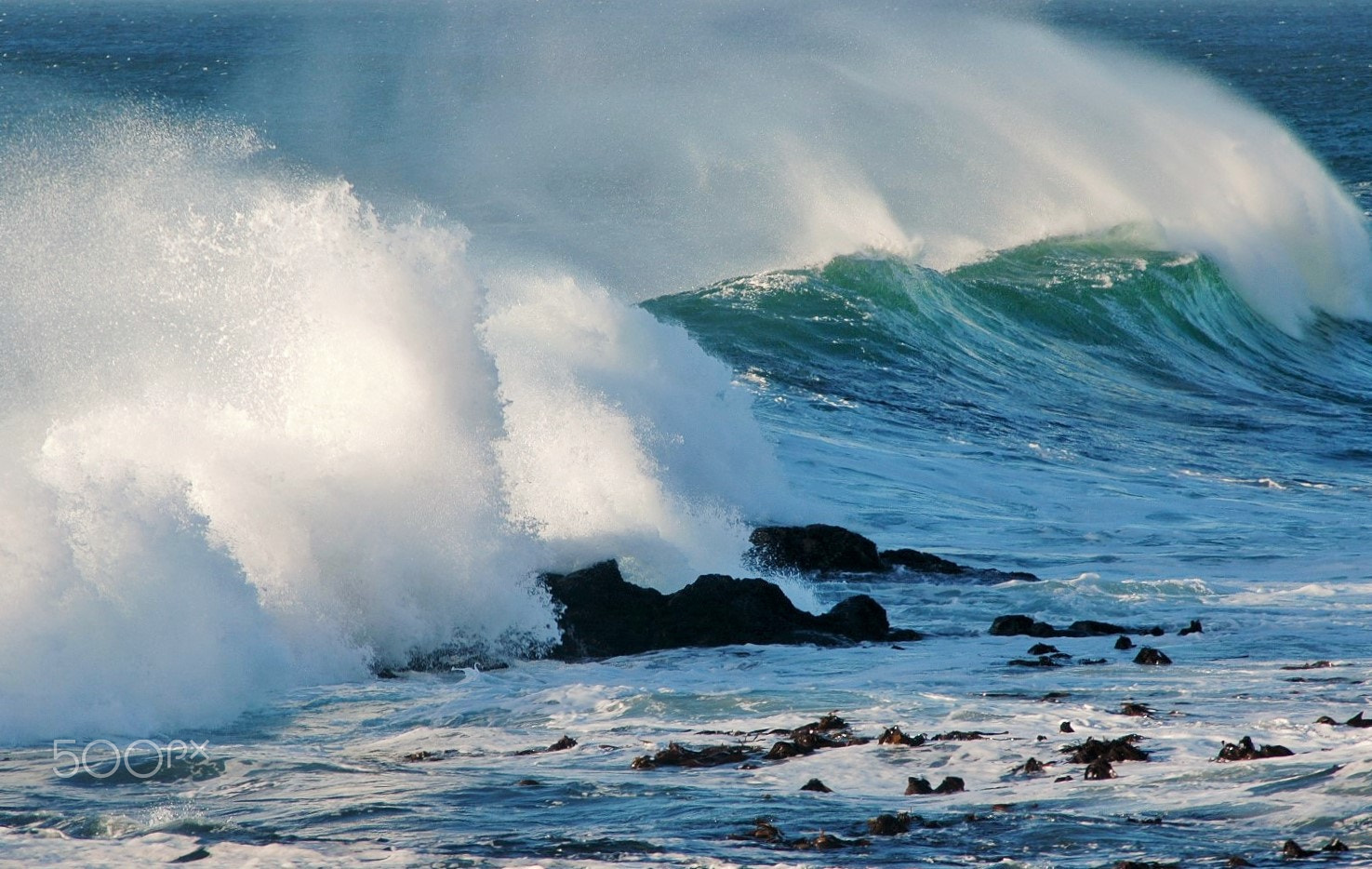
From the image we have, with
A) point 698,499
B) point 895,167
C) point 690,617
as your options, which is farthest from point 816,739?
point 895,167

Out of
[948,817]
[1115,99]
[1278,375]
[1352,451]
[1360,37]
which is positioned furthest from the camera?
[1360,37]

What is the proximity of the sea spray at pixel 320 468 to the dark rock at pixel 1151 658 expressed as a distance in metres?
3.80

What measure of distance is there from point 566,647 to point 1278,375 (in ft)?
63.1

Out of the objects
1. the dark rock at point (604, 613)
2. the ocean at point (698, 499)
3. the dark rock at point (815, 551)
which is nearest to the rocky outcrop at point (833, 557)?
the dark rock at point (815, 551)

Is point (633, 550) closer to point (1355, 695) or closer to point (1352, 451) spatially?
point (1355, 695)

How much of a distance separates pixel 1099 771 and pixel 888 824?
1256mm

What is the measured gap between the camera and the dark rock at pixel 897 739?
8.72 metres

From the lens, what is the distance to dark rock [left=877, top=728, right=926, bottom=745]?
872 cm

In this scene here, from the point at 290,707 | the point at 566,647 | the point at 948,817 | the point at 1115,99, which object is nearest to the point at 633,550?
the point at 566,647

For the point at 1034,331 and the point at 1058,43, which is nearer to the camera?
the point at 1034,331

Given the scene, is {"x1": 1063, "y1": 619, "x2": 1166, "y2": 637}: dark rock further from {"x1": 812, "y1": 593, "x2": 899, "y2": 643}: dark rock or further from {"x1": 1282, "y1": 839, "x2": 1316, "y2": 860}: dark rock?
{"x1": 1282, "y1": 839, "x2": 1316, "y2": 860}: dark rock

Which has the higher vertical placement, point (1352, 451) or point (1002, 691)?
point (1352, 451)

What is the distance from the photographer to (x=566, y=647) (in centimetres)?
1135

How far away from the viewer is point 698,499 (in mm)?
15180
